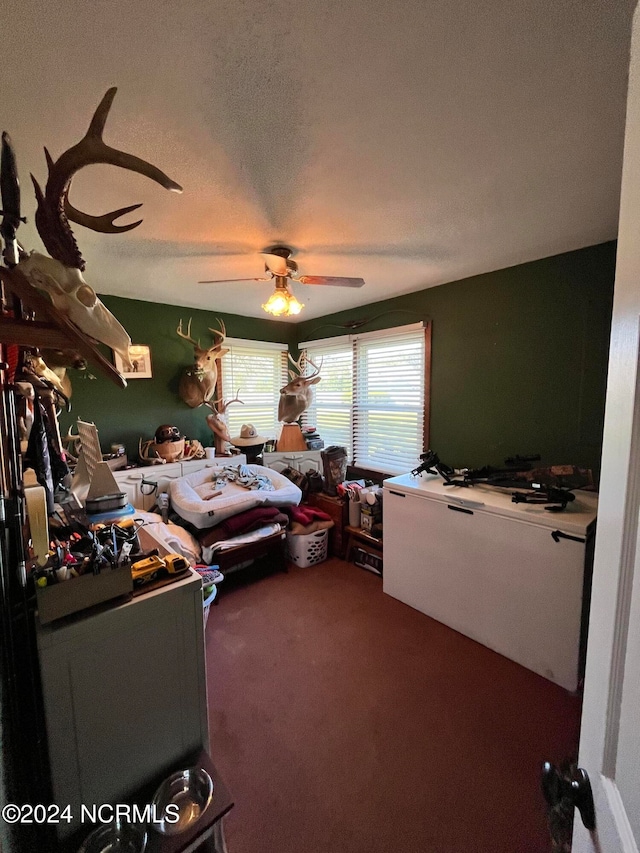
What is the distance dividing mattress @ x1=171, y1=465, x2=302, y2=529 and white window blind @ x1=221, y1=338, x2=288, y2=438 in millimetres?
777

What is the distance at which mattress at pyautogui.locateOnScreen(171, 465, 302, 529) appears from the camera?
94.7 inches

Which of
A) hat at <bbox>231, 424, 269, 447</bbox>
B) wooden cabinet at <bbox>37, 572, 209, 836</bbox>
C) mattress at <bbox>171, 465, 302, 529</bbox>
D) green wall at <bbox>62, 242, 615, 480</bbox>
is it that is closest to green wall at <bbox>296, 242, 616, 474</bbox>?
green wall at <bbox>62, 242, 615, 480</bbox>

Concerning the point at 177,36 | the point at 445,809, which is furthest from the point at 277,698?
the point at 177,36

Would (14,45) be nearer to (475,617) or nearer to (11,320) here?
(11,320)

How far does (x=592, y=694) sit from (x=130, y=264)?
281cm

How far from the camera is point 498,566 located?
1.80 metres

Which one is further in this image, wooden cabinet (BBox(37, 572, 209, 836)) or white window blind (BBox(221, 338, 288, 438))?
white window blind (BBox(221, 338, 288, 438))

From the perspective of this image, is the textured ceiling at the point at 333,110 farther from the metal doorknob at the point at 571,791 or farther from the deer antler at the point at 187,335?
the metal doorknob at the point at 571,791

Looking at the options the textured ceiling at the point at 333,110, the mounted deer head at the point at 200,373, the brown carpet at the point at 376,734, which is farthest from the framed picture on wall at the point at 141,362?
the brown carpet at the point at 376,734

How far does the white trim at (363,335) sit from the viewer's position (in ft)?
9.31

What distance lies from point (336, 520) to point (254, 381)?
1864mm

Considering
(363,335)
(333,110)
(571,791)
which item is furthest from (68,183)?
(363,335)

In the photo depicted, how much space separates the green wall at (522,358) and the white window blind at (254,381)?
5.37 feet

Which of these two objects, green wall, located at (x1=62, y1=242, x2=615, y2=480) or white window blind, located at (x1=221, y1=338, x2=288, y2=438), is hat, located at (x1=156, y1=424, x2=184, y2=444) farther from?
white window blind, located at (x1=221, y1=338, x2=288, y2=438)
